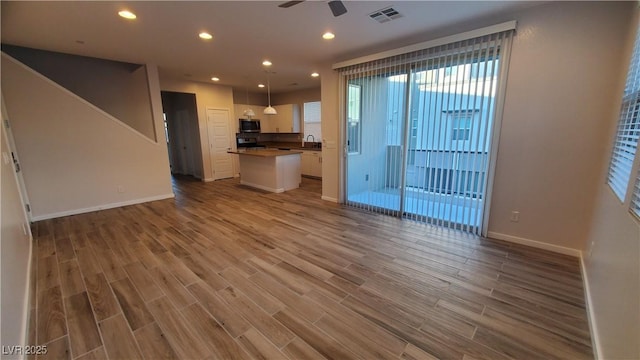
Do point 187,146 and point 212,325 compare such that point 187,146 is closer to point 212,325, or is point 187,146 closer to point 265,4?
point 265,4

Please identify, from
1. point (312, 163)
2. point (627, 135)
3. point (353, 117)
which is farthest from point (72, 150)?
point (627, 135)

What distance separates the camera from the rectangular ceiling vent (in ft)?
9.07

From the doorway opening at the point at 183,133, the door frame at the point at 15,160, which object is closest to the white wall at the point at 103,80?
the door frame at the point at 15,160

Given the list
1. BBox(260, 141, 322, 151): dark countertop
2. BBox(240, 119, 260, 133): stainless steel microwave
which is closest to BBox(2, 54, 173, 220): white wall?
BBox(240, 119, 260, 133): stainless steel microwave

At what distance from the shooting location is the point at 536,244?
3000 mm

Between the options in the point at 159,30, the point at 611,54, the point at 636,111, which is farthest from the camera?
the point at 159,30

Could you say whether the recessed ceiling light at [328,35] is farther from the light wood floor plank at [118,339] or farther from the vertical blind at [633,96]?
the light wood floor plank at [118,339]

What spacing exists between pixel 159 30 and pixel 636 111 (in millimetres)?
4762

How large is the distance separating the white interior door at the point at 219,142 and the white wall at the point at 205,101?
0.11 metres

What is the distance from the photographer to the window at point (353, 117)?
445cm

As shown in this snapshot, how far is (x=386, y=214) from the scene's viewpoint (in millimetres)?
4227

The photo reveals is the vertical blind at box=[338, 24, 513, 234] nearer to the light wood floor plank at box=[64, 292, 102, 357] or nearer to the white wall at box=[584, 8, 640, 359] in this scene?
the white wall at box=[584, 8, 640, 359]

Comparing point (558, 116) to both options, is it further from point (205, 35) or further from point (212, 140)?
point (212, 140)

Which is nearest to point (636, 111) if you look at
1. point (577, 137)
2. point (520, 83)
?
point (577, 137)
